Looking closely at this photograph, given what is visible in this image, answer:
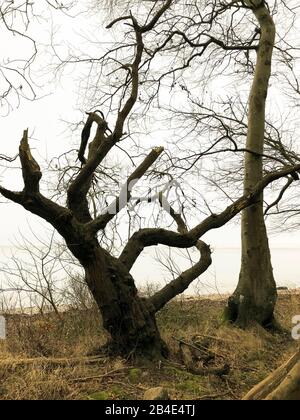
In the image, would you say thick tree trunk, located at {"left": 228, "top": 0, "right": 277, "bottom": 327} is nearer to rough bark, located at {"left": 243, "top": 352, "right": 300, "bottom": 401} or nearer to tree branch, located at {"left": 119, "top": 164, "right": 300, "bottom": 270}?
tree branch, located at {"left": 119, "top": 164, "right": 300, "bottom": 270}

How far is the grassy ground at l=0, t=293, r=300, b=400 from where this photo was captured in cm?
550

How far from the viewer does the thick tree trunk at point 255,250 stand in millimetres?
9492

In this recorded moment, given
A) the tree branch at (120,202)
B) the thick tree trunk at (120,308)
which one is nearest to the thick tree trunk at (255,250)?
the tree branch at (120,202)

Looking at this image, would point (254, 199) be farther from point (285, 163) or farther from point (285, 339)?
point (285, 163)

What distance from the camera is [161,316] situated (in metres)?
10.0

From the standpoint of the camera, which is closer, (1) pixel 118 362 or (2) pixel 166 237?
(1) pixel 118 362

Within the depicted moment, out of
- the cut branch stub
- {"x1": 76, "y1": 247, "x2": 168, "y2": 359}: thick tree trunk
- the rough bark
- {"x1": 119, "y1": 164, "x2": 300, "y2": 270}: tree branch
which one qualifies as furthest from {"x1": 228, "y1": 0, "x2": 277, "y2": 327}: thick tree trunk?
the rough bark

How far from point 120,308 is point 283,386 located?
2763mm

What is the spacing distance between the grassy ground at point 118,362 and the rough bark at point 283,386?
4.71ft

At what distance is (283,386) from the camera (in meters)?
3.99

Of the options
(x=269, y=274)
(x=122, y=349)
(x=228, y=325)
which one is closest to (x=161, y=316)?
(x=228, y=325)

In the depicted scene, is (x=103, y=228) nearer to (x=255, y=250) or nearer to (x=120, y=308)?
(x=120, y=308)

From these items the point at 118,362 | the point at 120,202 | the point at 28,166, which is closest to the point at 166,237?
the point at 120,202

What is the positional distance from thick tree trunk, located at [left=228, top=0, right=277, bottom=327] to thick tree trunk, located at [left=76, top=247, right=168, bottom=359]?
347cm
